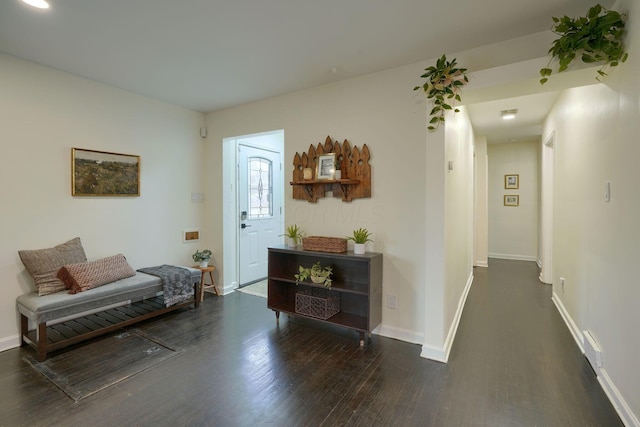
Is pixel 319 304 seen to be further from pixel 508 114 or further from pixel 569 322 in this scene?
pixel 508 114

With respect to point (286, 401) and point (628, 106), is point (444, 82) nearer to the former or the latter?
point (628, 106)

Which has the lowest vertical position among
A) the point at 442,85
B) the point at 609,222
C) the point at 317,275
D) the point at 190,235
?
the point at 317,275

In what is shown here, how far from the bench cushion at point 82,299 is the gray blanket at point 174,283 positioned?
0.11 meters

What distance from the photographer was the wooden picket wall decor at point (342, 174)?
2977 millimetres

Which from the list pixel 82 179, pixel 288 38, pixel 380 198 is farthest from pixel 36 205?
pixel 380 198

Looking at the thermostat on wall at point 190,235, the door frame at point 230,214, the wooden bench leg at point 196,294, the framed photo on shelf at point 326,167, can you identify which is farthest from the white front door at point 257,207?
the framed photo on shelf at point 326,167

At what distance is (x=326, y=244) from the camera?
2938 millimetres

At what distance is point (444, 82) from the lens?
2453mm

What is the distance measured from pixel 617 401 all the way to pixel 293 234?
2.77 m

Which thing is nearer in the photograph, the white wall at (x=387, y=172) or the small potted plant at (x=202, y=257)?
the white wall at (x=387, y=172)

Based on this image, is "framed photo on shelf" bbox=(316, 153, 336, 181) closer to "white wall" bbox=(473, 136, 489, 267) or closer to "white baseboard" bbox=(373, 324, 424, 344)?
"white baseboard" bbox=(373, 324, 424, 344)

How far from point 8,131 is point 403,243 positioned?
145 inches

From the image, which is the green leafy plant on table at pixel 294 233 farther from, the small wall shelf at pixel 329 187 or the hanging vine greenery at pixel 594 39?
the hanging vine greenery at pixel 594 39

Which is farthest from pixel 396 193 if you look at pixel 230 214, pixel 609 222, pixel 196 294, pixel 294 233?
pixel 196 294
